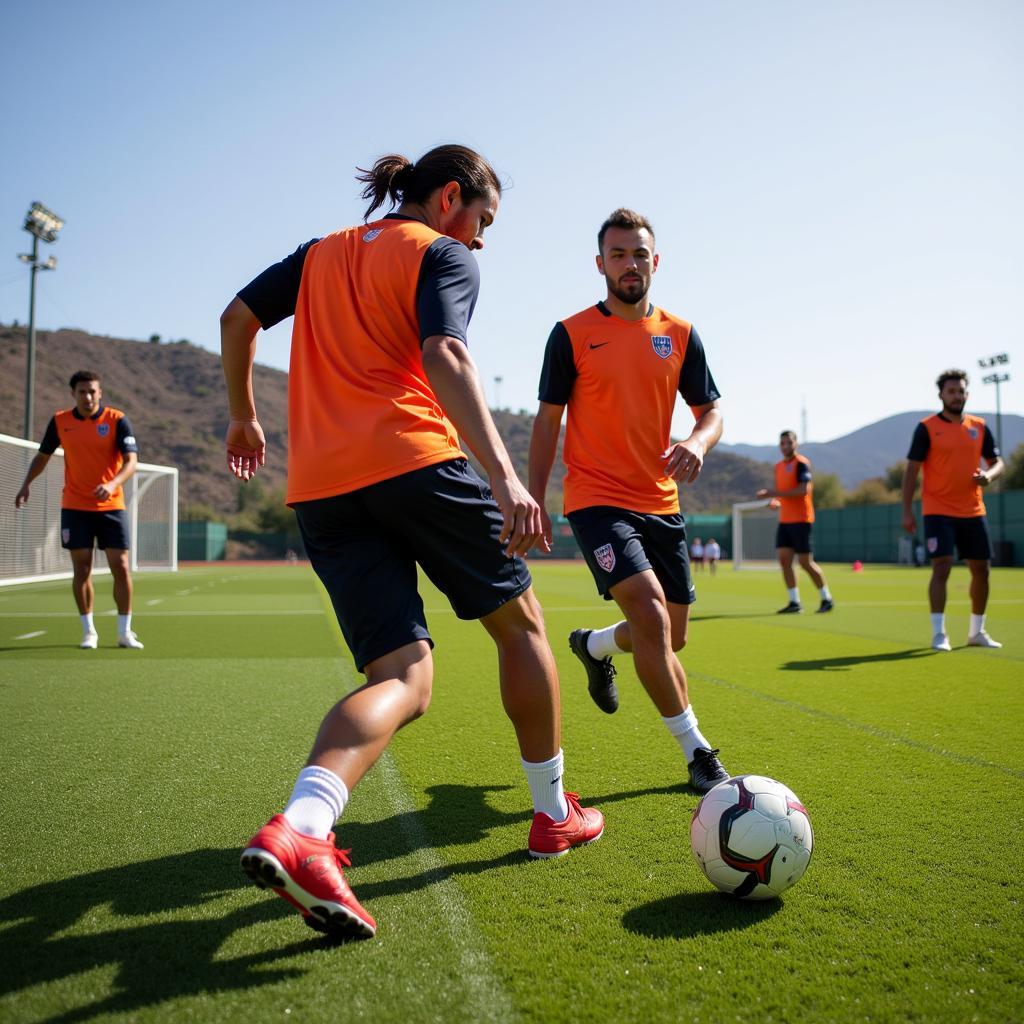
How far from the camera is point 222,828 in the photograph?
9.77 ft

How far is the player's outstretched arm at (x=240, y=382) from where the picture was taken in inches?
107

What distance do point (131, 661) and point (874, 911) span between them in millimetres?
6334

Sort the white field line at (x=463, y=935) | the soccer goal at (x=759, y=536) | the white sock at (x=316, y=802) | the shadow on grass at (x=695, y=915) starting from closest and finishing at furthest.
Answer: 1. the white field line at (x=463, y=935)
2. the white sock at (x=316, y=802)
3. the shadow on grass at (x=695, y=915)
4. the soccer goal at (x=759, y=536)

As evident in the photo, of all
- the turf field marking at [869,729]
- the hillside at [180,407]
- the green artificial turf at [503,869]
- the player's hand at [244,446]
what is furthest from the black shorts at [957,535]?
the hillside at [180,407]

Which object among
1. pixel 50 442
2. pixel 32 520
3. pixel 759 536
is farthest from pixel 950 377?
pixel 759 536

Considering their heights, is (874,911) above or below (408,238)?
below

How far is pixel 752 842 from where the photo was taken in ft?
7.74

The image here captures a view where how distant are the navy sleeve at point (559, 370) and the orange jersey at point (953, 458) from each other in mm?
5046

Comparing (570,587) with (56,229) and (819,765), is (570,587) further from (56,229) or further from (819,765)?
(56,229)

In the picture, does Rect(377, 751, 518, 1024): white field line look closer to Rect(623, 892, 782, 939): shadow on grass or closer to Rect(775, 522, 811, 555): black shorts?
Rect(623, 892, 782, 939): shadow on grass

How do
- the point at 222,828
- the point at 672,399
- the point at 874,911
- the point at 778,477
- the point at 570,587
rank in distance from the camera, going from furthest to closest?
→ the point at 570,587 < the point at 778,477 < the point at 672,399 < the point at 222,828 < the point at 874,911

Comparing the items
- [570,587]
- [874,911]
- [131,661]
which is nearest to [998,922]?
[874,911]

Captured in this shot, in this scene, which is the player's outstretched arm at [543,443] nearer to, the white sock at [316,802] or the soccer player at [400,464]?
the soccer player at [400,464]

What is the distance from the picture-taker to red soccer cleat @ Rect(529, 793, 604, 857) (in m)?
2.72
